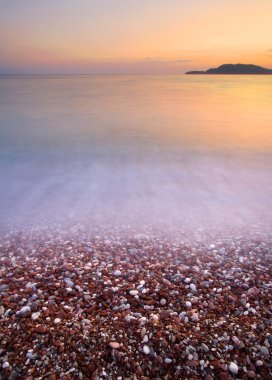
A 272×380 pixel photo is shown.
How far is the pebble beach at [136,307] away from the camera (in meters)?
2.99

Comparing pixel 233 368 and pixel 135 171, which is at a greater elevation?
pixel 233 368

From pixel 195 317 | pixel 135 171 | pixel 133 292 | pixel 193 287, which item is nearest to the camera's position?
pixel 195 317

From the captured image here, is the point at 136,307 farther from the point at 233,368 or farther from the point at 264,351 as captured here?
the point at 264,351

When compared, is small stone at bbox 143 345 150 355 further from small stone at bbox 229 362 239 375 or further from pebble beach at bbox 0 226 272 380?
small stone at bbox 229 362 239 375

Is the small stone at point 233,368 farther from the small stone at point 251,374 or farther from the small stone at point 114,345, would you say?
the small stone at point 114,345

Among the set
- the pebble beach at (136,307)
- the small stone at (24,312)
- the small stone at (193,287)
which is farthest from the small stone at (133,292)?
the small stone at (24,312)

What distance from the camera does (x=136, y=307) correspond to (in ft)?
12.3

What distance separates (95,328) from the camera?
339 centimetres

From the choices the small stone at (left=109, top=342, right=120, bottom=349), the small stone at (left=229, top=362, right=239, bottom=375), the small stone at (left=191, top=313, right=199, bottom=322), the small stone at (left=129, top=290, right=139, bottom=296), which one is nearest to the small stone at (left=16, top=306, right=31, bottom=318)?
the small stone at (left=109, top=342, right=120, bottom=349)

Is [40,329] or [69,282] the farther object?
[69,282]

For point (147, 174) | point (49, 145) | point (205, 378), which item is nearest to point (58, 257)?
point (205, 378)

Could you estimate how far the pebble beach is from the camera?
9.82 ft

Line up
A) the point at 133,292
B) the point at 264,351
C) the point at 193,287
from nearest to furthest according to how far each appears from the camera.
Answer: the point at 264,351 → the point at 133,292 → the point at 193,287

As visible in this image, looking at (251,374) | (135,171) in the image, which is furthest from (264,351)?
(135,171)
